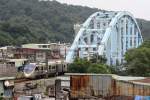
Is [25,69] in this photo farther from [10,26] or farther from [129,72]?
[10,26]

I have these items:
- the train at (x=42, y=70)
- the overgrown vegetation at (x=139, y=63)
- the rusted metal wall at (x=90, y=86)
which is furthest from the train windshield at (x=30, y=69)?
the rusted metal wall at (x=90, y=86)

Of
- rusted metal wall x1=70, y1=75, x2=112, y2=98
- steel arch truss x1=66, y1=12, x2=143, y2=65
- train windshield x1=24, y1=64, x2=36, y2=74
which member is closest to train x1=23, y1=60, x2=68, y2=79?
train windshield x1=24, y1=64, x2=36, y2=74

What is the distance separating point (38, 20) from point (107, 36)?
40.4 metres

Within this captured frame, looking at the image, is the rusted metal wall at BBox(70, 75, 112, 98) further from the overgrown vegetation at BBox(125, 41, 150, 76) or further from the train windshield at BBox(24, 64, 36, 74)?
the overgrown vegetation at BBox(125, 41, 150, 76)

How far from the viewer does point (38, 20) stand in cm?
10712

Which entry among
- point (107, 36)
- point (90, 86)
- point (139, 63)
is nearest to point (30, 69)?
point (90, 86)

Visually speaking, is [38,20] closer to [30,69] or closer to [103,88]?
[30,69]

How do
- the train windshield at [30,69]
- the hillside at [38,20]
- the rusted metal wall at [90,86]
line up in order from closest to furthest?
1. the rusted metal wall at [90,86]
2. the train windshield at [30,69]
3. the hillside at [38,20]

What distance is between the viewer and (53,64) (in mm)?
34281

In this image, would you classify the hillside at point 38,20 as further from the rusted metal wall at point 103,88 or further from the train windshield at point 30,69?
the rusted metal wall at point 103,88

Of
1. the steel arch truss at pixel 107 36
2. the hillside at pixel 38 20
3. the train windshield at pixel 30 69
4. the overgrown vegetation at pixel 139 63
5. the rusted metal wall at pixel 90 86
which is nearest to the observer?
the rusted metal wall at pixel 90 86

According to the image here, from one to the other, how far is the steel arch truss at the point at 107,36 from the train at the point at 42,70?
28.5 m

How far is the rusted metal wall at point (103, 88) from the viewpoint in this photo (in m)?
18.2

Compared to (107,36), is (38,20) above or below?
above
